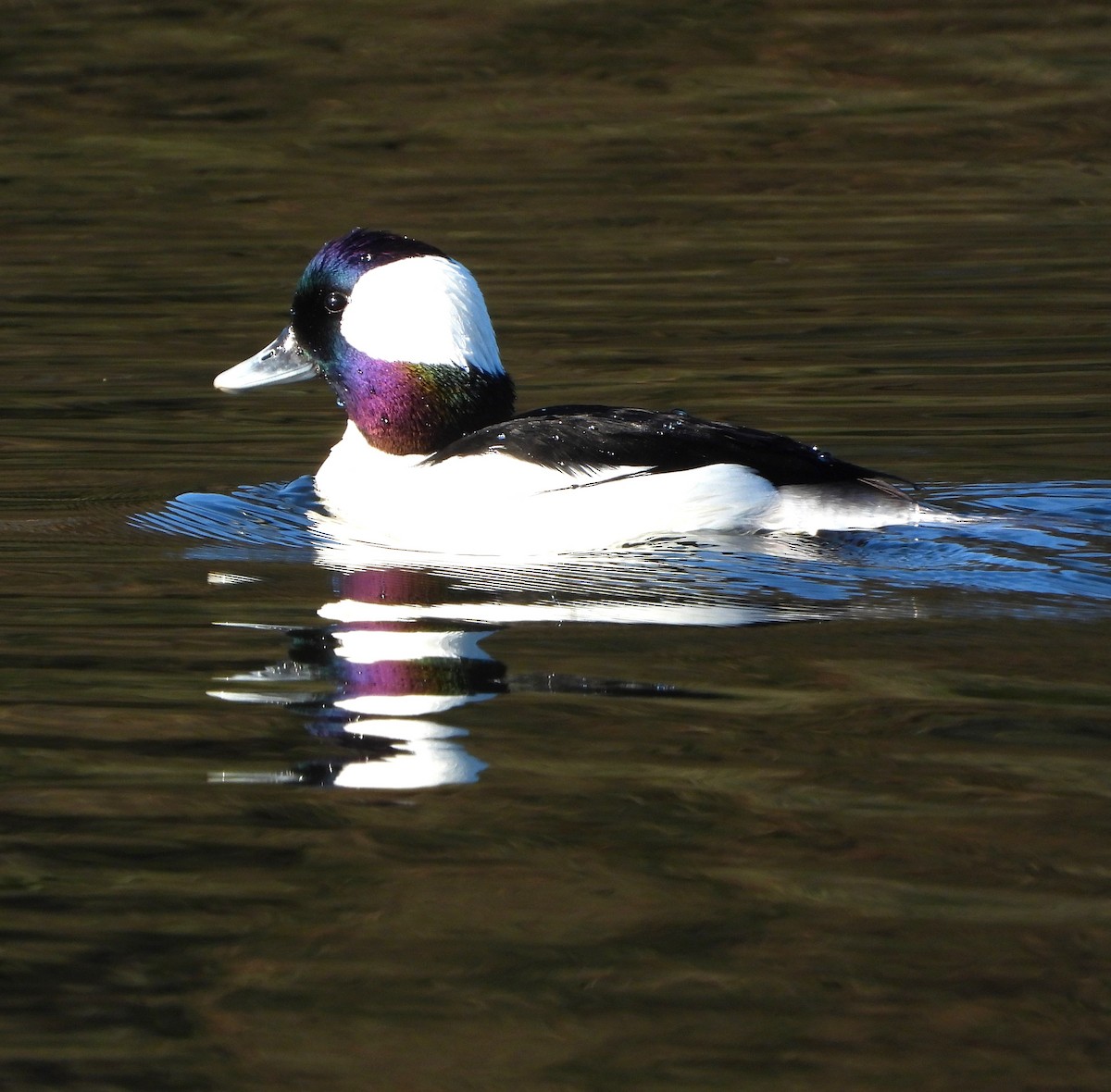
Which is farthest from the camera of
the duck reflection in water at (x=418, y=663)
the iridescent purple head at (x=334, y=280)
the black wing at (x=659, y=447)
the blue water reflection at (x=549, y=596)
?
the iridescent purple head at (x=334, y=280)

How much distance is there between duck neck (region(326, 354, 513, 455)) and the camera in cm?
632

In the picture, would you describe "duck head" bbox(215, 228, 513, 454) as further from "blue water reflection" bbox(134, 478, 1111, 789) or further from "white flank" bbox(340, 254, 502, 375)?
"blue water reflection" bbox(134, 478, 1111, 789)

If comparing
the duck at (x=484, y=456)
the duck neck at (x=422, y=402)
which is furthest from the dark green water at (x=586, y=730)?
the duck neck at (x=422, y=402)

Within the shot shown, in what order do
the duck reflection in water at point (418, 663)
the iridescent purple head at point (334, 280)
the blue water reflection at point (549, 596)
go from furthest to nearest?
the iridescent purple head at point (334, 280)
the blue water reflection at point (549, 596)
the duck reflection in water at point (418, 663)

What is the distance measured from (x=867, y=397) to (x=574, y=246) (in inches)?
163

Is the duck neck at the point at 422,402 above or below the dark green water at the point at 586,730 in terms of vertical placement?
above

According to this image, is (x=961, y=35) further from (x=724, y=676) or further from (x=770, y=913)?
(x=770, y=913)

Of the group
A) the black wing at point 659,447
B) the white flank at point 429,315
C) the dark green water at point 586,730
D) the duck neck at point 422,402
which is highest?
the white flank at point 429,315

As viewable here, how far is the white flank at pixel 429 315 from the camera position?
6.24 metres

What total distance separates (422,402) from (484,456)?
2.18ft

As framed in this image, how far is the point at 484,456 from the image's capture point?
A: 18.9 ft

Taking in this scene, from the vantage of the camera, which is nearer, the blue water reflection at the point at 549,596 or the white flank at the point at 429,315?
the blue water reflection at the point at 549,596

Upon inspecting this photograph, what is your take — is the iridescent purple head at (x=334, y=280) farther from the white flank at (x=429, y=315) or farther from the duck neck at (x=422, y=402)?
the duck neck at (x=422, y=402)

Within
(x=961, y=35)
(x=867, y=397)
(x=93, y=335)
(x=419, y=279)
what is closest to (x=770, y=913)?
(x=419, y=279)
